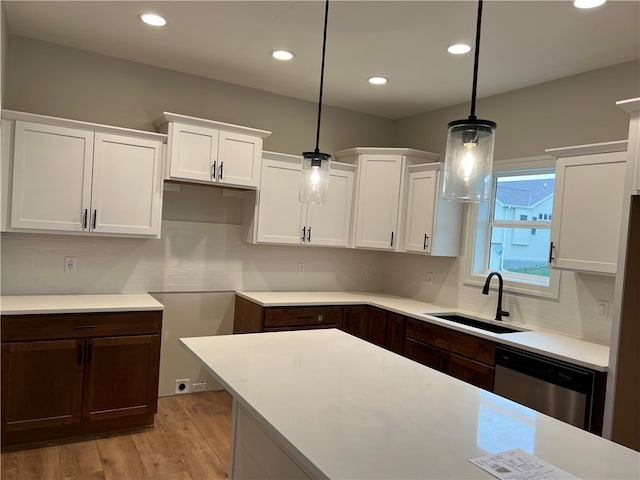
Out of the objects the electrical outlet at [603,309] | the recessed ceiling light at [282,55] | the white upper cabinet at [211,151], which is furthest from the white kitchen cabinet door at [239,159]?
the electrical outlet at [603,309]

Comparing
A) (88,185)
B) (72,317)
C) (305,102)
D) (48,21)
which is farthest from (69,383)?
(305,102)

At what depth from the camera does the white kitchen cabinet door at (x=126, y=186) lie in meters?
3.30

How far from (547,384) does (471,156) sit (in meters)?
1.81

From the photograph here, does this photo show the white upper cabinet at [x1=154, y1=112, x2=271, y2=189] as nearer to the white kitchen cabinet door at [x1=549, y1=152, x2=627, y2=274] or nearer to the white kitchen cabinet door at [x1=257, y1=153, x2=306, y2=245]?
the white kitchen cabinet door at [x1=257, y1=153, x2=306, y2=245]

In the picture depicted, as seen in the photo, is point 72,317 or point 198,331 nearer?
point 72,317

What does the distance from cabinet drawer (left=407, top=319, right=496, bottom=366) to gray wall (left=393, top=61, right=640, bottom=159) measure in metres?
1.51

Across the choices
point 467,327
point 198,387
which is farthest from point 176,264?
point 467,327

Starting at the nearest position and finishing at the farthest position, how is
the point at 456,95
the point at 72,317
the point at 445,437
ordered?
the point at 445,437 < the point at 72,317 < the point at 456,95

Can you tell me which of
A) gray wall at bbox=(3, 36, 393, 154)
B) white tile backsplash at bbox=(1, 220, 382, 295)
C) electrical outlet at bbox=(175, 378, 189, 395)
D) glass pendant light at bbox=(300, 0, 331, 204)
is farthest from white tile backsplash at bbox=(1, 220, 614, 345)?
glass pendant light at bbox=(300, 0, 331, 204)

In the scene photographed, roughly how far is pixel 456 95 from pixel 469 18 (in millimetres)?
1480

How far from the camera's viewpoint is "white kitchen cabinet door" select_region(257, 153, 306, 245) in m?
3.98

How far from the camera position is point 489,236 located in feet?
13.3

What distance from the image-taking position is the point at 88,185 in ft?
10.7

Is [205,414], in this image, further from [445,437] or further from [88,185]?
[445,437]
